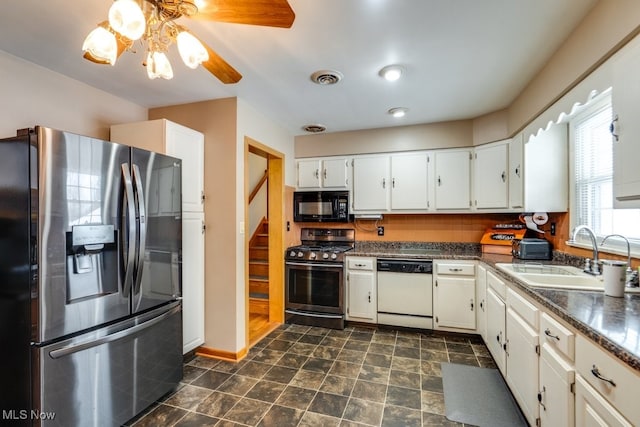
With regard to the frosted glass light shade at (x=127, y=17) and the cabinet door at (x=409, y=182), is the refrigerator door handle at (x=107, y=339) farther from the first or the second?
the cabinet door at (x=409, y=182)

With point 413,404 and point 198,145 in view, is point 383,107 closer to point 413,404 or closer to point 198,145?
point 198,145

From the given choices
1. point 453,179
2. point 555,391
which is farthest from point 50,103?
point 453,179

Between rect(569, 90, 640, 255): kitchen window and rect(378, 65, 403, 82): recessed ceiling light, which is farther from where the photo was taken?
rect(378, 65, 403, 82): recessed ceiling light

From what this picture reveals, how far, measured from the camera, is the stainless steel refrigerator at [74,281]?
1.44m

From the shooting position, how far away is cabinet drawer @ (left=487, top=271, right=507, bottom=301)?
222cm

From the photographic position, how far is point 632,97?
1.27 m

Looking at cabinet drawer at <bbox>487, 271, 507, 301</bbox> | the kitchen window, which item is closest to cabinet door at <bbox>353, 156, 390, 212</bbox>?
cabinet drawer at <bbox>487, 271, 507, 301</bbox>

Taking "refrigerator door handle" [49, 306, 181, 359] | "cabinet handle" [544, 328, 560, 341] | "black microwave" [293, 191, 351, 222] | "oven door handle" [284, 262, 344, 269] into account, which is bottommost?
"refrigerator door handle" [49, 306, 181, 359]

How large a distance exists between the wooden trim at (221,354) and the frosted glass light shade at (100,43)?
8.11 ft

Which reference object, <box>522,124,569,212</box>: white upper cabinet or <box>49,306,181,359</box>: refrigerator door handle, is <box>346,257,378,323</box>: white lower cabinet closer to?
<box>522,124,569,212</box>: white upper cabinet

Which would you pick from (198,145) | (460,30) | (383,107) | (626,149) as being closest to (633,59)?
(626,149)

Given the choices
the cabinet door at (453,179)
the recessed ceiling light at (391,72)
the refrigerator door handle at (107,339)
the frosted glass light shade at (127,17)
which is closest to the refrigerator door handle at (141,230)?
the refrigerator door handle at (107,339)

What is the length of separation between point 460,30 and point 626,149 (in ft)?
3.45

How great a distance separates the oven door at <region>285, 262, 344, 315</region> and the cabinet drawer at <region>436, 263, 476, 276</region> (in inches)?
43.5
